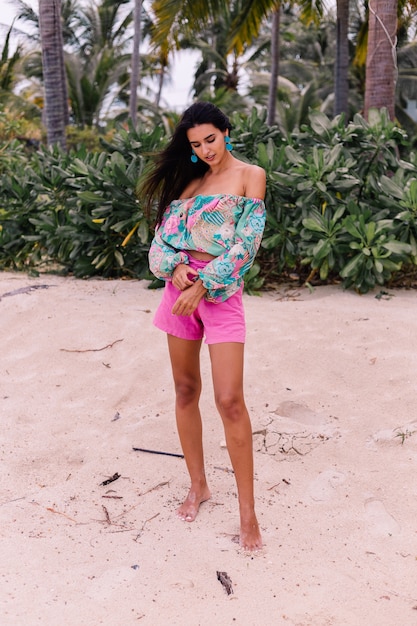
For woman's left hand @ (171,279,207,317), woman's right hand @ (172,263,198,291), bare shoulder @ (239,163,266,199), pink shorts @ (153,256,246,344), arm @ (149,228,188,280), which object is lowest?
pink shorts @ (153,256,246,344)

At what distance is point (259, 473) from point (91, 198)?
3.04 metres

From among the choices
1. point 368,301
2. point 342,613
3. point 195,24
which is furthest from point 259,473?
point 195,24

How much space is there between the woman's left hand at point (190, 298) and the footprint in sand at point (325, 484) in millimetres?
1068

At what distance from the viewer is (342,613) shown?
226 centimetres

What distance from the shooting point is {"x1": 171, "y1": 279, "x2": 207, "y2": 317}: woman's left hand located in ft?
8.36

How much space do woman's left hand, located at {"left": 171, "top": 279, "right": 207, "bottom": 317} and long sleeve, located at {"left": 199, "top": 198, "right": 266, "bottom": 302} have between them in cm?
3

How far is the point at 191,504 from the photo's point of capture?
9.55ft

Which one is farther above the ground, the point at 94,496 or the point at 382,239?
the point at 382,239

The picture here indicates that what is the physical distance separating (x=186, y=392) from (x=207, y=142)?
39.3 inches

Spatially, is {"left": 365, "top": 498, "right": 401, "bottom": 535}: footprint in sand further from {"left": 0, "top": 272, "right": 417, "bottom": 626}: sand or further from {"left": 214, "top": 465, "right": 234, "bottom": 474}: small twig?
{"left": 214, "top": 465, "right": 234, "bottom": 474}: small twig

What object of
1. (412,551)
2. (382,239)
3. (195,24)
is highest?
(195,24)

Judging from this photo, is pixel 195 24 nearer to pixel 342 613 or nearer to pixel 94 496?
pixel 94 496

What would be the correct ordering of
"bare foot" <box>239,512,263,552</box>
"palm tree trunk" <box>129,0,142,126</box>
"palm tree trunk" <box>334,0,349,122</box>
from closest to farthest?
"bare foot" <box>239,512,263,552</box>
"palm tree trunk" <box>334,0,349,122</box>
"palm tree trunk" <box>129,0,142,126</box>

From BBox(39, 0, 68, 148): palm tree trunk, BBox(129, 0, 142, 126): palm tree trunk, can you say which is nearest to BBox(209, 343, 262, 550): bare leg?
BBox(39, 0, 68, 148): palm tree trunk
